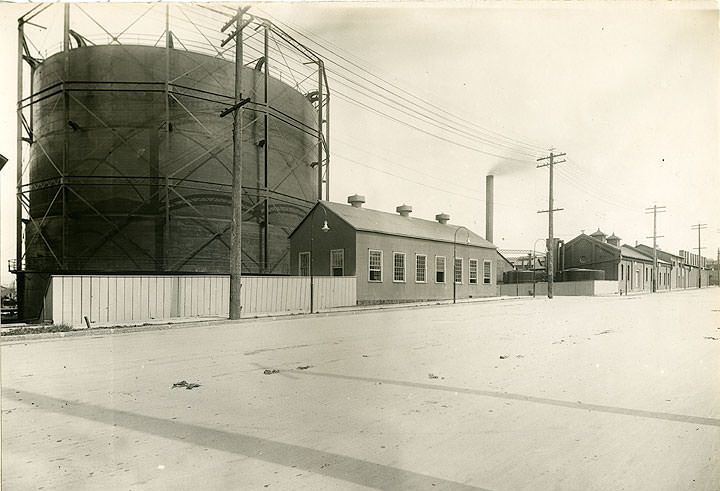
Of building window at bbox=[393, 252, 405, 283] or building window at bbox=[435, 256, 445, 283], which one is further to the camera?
building window at bbox=[435, 256, 445, 283]

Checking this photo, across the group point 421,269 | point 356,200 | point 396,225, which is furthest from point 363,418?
point 356,200

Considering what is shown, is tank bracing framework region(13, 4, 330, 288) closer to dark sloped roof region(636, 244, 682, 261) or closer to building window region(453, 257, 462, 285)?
building window region(453, 257, 462, 285)

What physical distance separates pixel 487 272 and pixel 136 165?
79.4 ft

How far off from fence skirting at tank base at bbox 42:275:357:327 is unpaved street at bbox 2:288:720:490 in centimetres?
502

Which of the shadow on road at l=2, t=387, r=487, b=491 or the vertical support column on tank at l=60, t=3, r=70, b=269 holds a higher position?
the vertical support column on tank at l=60, t=3, r=70, b=269

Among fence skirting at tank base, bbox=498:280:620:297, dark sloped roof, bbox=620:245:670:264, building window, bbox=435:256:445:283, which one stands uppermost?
dark sloped roof, bbox=620:245:670:264

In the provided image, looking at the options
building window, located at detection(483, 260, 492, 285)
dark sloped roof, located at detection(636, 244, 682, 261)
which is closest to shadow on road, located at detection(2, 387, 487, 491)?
building window, located at detection(483, 260, 492, 285)

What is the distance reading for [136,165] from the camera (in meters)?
21.1

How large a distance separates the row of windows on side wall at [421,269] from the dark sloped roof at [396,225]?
1161 millimetres

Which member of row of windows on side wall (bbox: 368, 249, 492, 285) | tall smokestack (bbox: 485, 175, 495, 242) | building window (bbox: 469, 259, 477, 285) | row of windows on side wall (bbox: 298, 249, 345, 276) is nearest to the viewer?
row of windows on side wall (bbox: 298, 249, 345, 276)

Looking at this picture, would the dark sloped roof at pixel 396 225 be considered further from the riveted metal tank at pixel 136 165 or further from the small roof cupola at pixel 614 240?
the small roof cupola at pixel 614 240

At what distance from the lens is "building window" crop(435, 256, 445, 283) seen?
29.8 m

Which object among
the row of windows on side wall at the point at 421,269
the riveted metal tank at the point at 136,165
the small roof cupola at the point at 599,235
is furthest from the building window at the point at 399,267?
the small roof cupola at the point at 599,235

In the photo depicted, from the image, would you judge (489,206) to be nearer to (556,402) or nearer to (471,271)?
(471,271)
